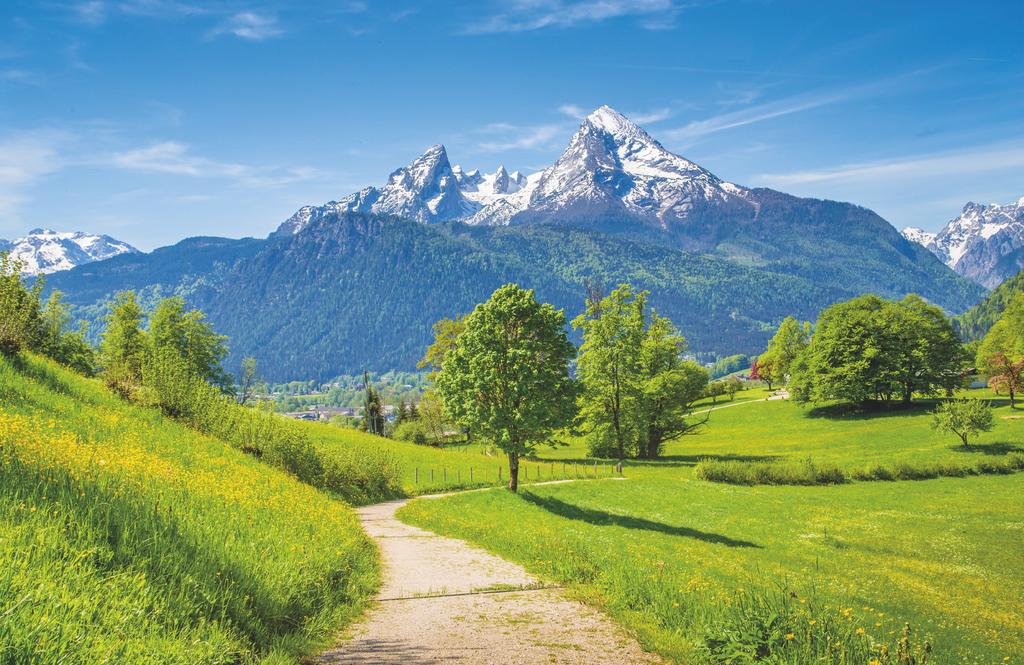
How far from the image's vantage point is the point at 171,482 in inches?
490

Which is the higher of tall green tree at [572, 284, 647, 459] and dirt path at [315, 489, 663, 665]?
tall green tree at [572, 284, 647, 459]

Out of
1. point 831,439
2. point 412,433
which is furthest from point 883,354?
point 412,433

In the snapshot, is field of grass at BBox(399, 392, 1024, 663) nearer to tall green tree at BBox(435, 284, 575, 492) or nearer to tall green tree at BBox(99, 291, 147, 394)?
tall green tree at BBox(435, 284, 575, 492)

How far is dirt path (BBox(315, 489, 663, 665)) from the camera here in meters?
8.86

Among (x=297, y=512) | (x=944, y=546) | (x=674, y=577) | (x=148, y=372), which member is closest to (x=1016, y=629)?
(x=674, y=577)

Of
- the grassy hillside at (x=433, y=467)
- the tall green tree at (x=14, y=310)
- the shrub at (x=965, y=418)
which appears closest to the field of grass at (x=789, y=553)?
the shrub at (x=965, y=418)

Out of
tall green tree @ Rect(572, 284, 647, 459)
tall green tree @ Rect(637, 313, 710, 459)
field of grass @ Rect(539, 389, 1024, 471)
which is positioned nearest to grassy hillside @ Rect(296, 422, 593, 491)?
tall green tree @ Rect(572, 284, 647, 459)

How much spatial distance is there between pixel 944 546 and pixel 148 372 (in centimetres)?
3972

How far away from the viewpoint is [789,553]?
27.3 m

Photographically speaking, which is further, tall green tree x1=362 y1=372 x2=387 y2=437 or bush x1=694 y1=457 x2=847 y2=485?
tall green tree x1=362 y1=372 x2=387 y2=437

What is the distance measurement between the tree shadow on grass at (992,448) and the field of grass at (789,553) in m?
0.26

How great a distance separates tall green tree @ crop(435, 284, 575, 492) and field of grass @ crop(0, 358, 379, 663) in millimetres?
19755

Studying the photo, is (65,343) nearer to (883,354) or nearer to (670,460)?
(670,460)

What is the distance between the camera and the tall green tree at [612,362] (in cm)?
5906
